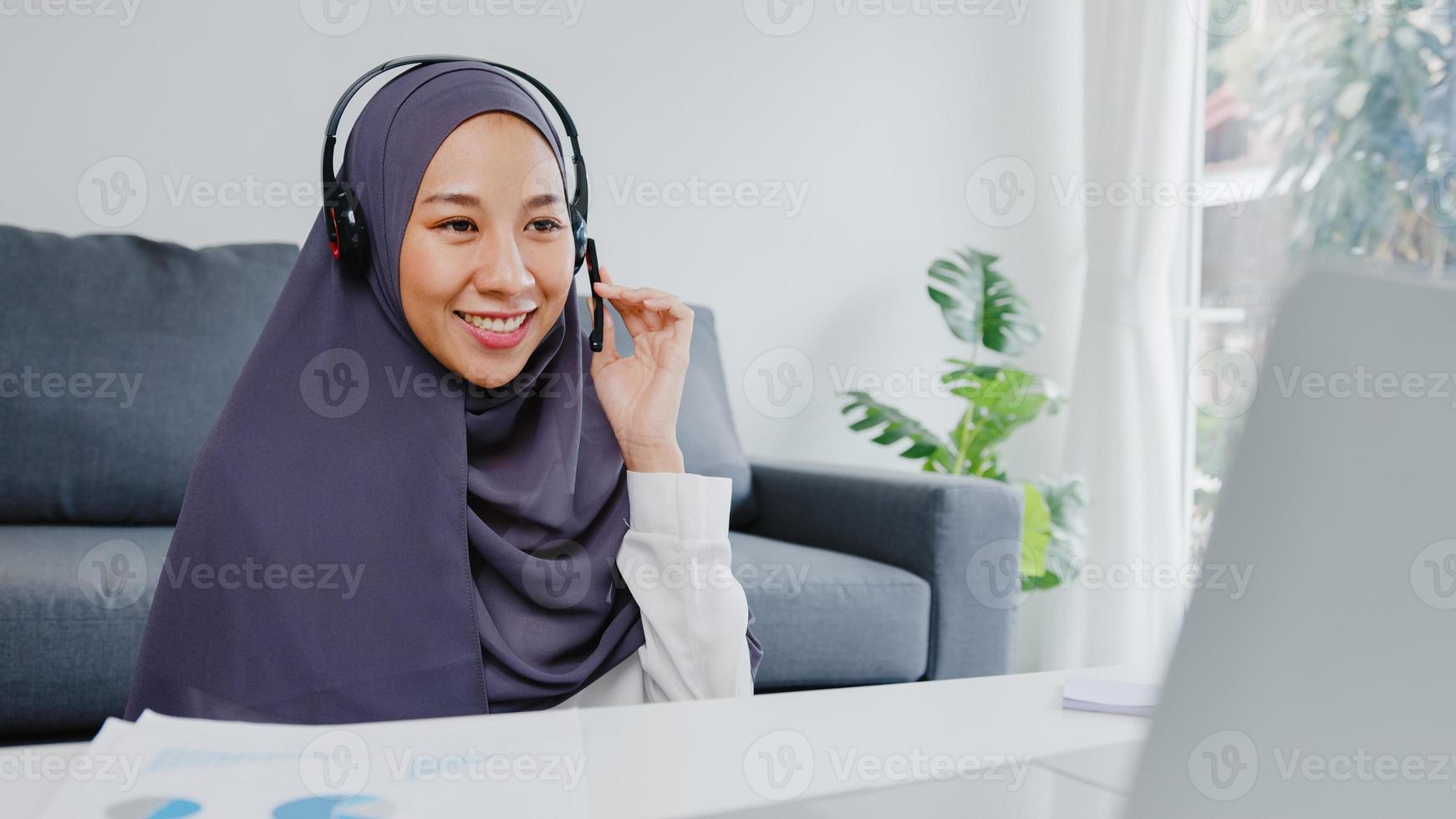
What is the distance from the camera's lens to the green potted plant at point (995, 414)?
2883mm

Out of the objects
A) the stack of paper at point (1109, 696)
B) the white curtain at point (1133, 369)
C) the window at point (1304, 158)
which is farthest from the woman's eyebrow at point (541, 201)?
the white curtain at point (1133, 369)

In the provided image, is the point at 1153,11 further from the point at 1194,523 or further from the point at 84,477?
the point at 84,477

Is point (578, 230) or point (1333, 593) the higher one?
point (578, 230)

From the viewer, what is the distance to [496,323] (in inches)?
43.2

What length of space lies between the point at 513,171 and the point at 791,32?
228cm

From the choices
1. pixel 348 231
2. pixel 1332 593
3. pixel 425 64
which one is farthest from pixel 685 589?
pixel 1332 593

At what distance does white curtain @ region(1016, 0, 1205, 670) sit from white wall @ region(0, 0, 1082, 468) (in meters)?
0.25

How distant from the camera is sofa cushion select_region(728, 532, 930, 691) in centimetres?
195

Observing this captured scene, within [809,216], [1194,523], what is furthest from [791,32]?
[1194,523]

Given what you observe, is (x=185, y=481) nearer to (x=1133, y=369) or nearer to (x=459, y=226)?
(x=459, y=226)

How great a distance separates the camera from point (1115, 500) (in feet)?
10.6

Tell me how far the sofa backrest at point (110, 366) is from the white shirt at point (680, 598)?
118 cm

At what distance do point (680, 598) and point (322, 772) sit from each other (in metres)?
0.58

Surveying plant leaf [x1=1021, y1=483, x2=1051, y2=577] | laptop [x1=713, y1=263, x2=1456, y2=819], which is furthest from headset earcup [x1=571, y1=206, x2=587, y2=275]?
plant leaf [x1=1021, y1=483, x2=1051, y2=577]
